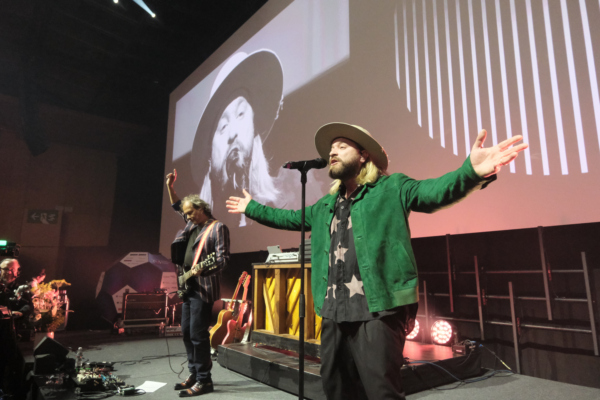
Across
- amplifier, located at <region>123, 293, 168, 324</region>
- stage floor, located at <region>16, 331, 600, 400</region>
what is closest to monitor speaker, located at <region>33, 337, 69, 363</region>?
stage floor, located at <region>16, 331, 600, 400</region>

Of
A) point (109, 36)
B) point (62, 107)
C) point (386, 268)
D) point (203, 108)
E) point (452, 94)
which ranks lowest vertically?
point (386, 268)

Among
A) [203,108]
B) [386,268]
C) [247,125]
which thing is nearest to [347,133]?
[386,268]

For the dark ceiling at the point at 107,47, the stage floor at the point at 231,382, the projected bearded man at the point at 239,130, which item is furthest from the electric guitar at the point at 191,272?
the dark ceiling at the point at 107,47

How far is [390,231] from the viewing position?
1526 mm

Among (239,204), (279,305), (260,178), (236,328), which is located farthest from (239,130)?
(239,204)

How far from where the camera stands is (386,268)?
1.49m

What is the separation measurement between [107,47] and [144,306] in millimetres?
5104

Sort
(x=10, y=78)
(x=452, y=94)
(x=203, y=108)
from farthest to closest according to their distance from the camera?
1. (x=10, y=78)
2. (x=203, y=108)
3. (x=452, y=94)

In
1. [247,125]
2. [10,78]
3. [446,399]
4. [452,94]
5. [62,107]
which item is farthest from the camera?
[62,107]

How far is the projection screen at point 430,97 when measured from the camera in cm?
272

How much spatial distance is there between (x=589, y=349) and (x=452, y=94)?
7.53ft

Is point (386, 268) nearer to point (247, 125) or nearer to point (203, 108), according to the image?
point (247, 125)

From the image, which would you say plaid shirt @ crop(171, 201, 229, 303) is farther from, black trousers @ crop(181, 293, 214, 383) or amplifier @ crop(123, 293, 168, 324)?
amplifier @ crop(123, 293, 168, 324)

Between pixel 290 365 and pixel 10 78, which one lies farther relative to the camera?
pixel 10 78
